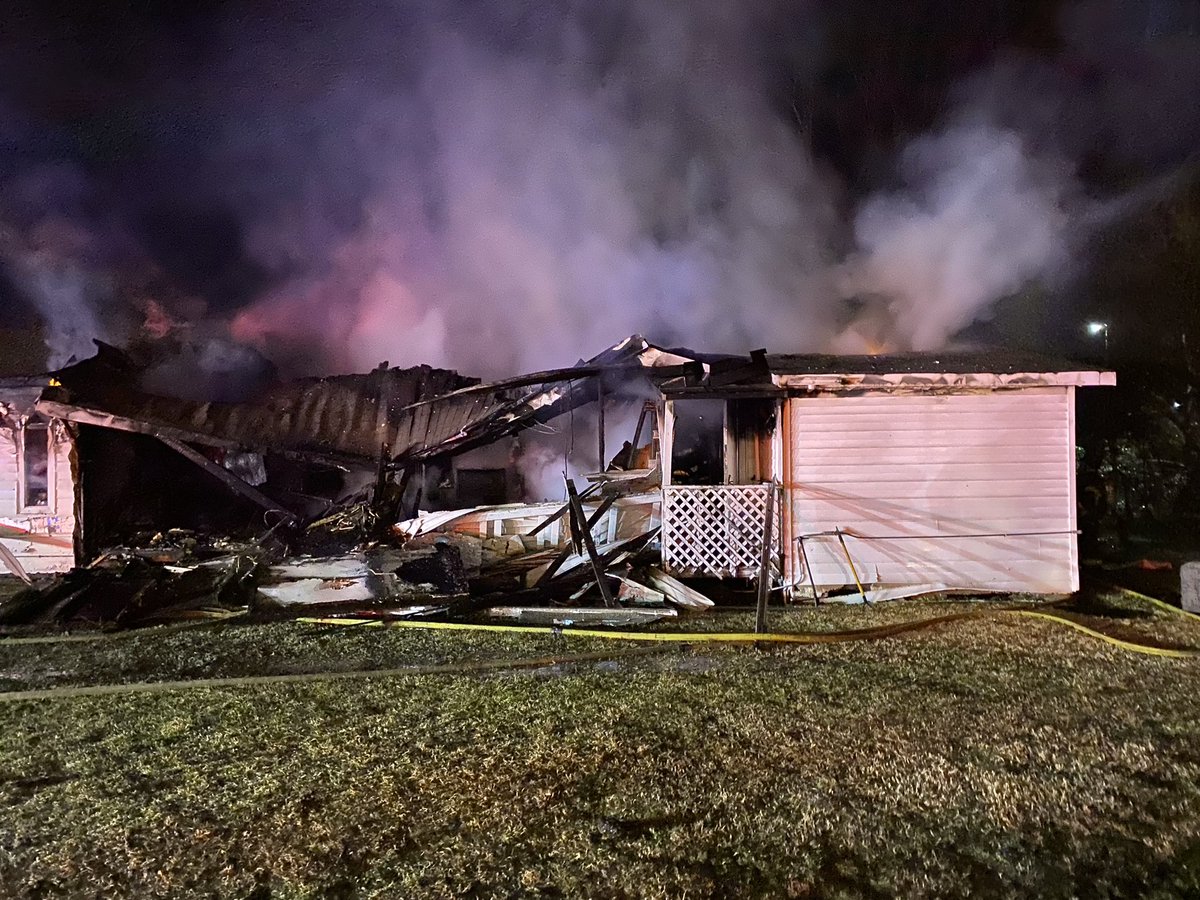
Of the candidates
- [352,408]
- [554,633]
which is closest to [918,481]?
[554,633]

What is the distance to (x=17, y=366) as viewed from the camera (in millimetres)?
13625

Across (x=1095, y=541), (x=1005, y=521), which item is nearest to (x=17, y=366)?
(x=1005, y=521)

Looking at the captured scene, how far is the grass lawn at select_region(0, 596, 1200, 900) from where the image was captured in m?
3.06

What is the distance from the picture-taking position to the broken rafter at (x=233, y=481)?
12586mm

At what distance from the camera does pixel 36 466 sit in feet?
38.6

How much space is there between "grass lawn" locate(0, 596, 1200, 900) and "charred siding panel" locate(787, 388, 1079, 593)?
316 centimetres

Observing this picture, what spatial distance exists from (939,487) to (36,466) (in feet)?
49.3

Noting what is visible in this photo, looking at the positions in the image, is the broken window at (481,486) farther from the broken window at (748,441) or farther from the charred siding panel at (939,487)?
the charred siding panel at (939,487)

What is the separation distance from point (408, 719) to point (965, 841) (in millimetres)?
3634

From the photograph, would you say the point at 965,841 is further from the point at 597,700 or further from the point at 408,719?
the point at 408,719

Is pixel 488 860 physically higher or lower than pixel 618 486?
lower

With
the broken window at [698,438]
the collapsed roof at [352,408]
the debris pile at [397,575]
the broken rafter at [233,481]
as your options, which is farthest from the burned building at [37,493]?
the broken window at [698,438]

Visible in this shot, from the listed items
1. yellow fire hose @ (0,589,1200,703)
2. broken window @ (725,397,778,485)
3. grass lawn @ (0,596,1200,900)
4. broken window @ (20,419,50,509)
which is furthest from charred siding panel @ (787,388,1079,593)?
broken window @ (20,419,50,509)

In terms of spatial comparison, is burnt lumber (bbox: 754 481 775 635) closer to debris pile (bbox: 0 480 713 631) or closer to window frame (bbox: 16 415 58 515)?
debris pile (bbox: 0 480 713 631)
